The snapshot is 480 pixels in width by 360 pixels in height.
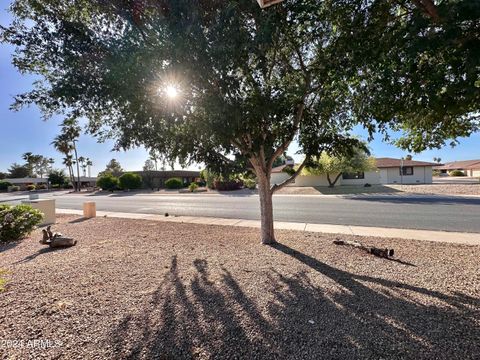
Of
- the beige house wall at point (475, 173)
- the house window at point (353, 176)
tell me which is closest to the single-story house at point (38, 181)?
the house window at point (353, 176)

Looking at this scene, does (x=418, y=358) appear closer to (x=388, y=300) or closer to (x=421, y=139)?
(x=388, y=300)

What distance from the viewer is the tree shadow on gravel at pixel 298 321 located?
2.71 meters

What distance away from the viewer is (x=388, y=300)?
3.81 meters

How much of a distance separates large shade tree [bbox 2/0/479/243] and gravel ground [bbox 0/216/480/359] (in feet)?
9.18

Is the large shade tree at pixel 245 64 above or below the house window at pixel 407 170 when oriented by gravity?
above

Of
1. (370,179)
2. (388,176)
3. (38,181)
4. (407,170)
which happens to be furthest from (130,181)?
(38,181)

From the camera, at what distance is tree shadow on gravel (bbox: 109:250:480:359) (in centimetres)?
271

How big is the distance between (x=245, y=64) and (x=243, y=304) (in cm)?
434

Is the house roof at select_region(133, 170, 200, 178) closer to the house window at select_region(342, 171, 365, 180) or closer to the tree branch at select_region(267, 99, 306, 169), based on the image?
the house window at select_region(342, 171, 365, 180)

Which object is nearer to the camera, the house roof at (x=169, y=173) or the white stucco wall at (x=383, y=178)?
the white stucco wall at (x=383, y=178)

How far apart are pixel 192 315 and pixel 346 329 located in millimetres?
1974

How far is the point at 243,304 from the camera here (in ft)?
12.3

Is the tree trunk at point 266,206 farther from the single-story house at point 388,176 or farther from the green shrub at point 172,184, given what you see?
the green shrub at point 172,184

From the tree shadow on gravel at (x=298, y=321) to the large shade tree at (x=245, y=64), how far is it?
9.48 feet
